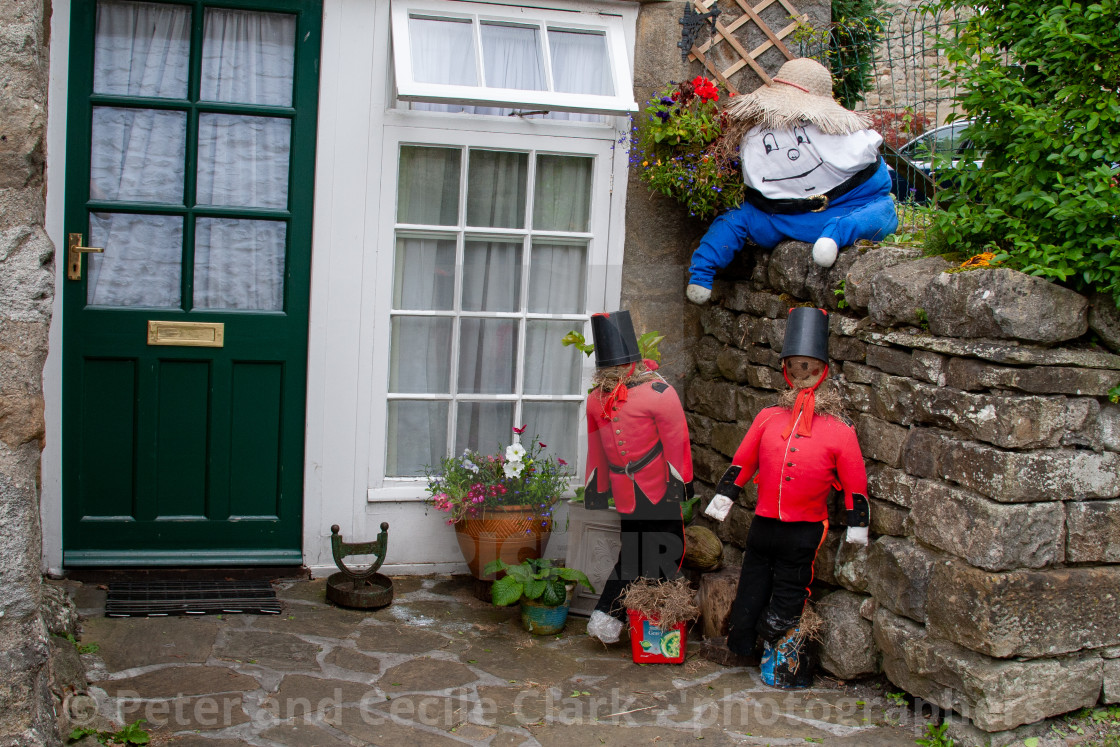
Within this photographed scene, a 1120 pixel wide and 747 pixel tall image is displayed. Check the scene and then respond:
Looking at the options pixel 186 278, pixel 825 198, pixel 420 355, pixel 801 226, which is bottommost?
pixel 420 355

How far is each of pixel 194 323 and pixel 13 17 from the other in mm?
2242

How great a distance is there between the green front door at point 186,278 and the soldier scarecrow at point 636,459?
166 cm

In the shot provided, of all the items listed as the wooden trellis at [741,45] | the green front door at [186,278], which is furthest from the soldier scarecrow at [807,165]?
the green front door at [186,278]

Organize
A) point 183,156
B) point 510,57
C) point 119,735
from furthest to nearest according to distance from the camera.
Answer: point 510,57
point 183,156
point 119,735

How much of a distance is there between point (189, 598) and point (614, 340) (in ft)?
7.73

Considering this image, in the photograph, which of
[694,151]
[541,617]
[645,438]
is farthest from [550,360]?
[541,617]

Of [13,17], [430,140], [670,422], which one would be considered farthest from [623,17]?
[13,17]

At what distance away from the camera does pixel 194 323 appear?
490 cm

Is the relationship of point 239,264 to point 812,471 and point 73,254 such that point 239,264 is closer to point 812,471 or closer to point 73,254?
point 73,254

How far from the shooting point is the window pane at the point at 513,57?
5102 millimetres

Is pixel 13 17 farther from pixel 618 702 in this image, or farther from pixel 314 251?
pixel 618 702

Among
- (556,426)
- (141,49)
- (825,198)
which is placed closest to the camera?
(825,198)

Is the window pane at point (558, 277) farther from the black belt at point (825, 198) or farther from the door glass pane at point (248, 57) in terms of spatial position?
the door glass pane at point (248, 57)

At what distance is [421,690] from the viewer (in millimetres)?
3906
